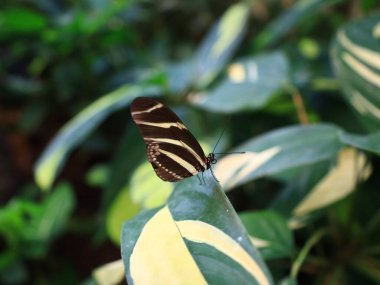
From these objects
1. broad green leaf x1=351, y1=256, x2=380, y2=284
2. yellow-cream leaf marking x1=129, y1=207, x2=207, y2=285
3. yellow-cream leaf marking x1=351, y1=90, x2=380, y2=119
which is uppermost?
yellow-cream leaf marking x1=129, y1=207, x2=207, y2=285

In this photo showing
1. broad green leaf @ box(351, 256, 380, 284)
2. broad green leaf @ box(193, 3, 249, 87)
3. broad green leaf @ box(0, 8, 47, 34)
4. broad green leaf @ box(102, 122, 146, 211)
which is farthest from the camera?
→ broad green leaf @ box(0, 8, 47, 34)

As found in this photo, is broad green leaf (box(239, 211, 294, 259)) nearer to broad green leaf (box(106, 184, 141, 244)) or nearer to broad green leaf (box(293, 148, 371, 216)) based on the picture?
broad green leaf (box(293, 148, 371, 216))

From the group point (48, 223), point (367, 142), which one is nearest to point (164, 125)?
point (367, 142)

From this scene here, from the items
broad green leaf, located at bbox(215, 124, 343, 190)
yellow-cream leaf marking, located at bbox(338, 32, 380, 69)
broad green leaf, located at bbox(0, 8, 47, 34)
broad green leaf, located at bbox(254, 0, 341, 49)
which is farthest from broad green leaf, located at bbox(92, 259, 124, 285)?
broad green leaf, located at bbox(0, 8, 47, 34)

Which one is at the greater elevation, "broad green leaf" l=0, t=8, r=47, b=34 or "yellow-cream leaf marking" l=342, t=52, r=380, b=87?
"broad green leaf" l=0, t=8, r=47, b=34

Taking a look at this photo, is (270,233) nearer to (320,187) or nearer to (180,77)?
(320,187)

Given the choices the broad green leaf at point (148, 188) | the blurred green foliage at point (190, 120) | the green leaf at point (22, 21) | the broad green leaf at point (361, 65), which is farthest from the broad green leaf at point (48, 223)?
the broad green leaf at point (361, 65)

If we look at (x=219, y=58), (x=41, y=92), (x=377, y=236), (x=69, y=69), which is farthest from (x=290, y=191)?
(x=41, y=92)

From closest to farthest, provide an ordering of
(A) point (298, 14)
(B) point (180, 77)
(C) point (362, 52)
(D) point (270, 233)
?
(D) point (270, 233) < (C) point (362, 52) < (A) point (298, 14) < (B) point (180, 77)

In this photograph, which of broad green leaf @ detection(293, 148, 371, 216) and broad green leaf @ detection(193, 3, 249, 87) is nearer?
broad green leaf @ detection(293, 148, 371, 216)
